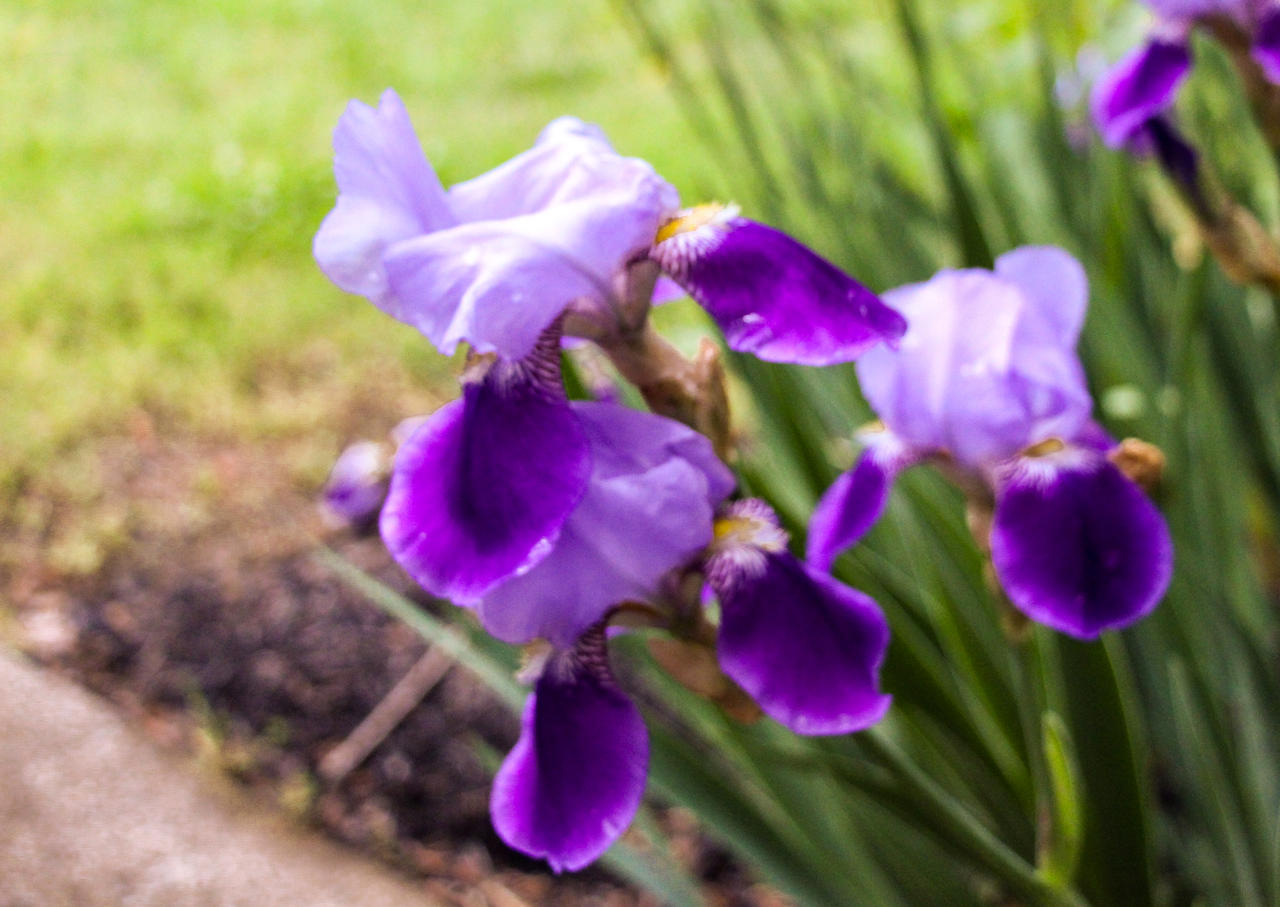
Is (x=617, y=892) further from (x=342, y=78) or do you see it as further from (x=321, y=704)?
(x=342, y=78)

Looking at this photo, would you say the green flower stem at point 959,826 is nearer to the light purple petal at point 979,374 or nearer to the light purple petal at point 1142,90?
the light purple petal at point 979,374

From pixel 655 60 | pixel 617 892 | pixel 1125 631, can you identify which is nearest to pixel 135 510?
pixel 617 892

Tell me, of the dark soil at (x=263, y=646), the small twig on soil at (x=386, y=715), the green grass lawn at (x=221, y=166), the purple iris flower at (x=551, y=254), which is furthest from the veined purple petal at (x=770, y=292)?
the green grass lawn at (x=221, y=166)

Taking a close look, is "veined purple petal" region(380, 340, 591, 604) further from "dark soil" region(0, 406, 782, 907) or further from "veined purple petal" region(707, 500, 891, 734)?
"dark soil" region(0, 406, 782, 907)

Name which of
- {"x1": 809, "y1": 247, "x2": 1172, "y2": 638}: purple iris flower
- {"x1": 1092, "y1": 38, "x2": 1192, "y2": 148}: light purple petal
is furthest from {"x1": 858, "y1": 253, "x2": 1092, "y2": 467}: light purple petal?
{"x1": 1092, "y1": 38, "x2": 1192, "y2": 148}: light purple petal

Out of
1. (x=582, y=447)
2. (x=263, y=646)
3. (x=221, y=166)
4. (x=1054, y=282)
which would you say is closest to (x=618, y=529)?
(x=582, y=447)

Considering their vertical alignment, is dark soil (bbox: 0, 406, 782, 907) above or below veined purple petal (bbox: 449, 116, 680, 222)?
below

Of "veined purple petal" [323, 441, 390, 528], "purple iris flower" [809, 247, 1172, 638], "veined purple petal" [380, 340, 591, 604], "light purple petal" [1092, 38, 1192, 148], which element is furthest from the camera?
"veined purple petal" [323, 441, 390, 528]
